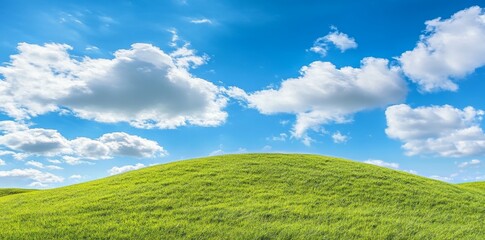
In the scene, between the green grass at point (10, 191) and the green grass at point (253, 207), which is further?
the green grass at point (10, 191)

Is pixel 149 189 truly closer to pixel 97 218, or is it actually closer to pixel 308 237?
pixel 97 218

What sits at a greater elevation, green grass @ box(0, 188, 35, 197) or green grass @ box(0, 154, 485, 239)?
green grass @ box(0, 188, 35, 197)

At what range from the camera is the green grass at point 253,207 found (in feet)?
43.4

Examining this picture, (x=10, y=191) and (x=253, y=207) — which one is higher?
(x=10, y=191)

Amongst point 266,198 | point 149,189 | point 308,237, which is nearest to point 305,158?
point 266,198

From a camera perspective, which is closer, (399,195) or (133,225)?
(133,225)

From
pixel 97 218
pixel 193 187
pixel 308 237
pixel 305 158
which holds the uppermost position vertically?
pixel 305 158

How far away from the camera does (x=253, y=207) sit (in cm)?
1535

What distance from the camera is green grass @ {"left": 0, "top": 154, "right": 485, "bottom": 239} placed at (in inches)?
520

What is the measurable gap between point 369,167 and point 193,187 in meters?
11.4

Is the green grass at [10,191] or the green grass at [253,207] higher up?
the green grass at [10,191]

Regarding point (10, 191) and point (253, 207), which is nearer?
point (253, 207)

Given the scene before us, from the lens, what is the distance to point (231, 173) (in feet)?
68.2

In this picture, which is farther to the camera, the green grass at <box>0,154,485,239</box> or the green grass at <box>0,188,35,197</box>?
the green grass at <box>0,188,35,197</box>
